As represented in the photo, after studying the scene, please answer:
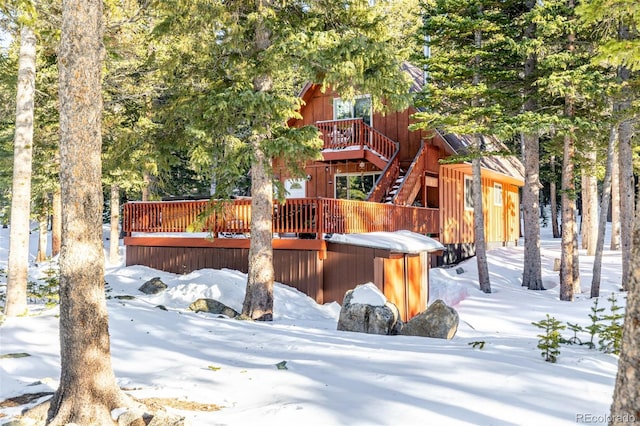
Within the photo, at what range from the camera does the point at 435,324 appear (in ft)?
30.8

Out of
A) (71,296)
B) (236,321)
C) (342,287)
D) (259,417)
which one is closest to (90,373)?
(71,296)

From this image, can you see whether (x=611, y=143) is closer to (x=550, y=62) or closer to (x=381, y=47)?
(x=550, y=62)

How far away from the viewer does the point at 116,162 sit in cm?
1135

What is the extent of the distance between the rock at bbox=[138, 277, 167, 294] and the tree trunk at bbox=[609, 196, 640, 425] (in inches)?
473

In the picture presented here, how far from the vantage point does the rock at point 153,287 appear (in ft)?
43.5

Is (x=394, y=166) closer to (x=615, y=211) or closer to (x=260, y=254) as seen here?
(x=260, y=254)

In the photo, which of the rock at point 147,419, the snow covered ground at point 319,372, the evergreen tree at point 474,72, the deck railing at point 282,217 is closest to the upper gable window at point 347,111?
the evergreen tree at point 474,72

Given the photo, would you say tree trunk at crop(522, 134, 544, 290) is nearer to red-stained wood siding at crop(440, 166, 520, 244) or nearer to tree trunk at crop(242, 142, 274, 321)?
red-stained wood siding at crop(440, 166, 520, 244)

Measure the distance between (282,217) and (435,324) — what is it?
5.70 m

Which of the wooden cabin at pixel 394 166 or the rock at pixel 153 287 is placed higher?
the wooden cabin at pixel 394 166

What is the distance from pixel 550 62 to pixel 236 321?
10.6 metres

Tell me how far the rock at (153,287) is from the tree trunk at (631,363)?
12011mm

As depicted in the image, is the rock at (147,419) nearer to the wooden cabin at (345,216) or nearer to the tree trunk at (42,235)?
the wooden cabin at (345,216)

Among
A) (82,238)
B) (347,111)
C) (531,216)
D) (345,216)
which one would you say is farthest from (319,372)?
(347,111)
